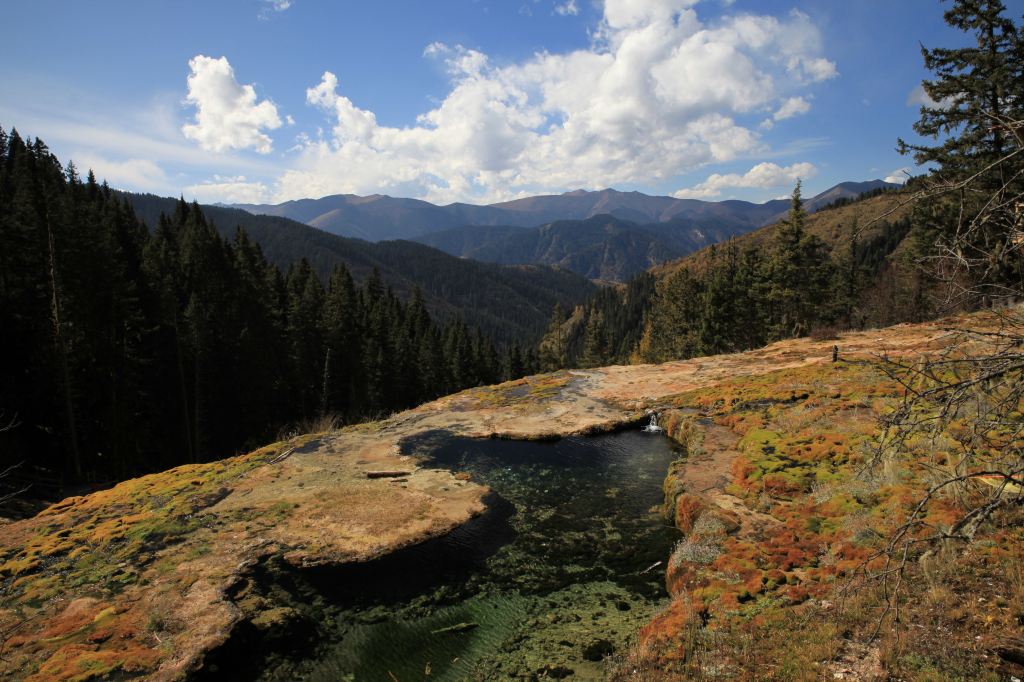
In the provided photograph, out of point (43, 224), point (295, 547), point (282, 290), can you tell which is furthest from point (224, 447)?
point (295, 547)

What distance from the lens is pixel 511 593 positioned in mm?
14469

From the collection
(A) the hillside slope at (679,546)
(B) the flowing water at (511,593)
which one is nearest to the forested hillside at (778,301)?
(A) the hillside slope at (679,546)

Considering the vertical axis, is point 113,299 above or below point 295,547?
above

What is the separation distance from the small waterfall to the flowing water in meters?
7.20

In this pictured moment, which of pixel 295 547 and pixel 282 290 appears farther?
pixel 282 290

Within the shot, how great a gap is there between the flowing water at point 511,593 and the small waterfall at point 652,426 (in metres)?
7.20

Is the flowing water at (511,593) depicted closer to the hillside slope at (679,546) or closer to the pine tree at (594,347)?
the hillside slope at (679,546)

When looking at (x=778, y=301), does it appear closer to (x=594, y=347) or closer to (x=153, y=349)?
(x=594, y=347)

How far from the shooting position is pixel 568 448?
26.9 metres

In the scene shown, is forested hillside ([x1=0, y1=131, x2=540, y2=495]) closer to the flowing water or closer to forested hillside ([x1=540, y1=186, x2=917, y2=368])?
the flowing water

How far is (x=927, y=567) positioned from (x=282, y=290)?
74.5m

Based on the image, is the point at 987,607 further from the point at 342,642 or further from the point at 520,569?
the point at 342,642

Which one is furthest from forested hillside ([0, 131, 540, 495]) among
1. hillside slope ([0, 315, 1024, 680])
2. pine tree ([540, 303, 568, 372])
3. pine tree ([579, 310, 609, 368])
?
pine tree ([579, 310, 609, 368])

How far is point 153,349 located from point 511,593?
42664 millimetres
